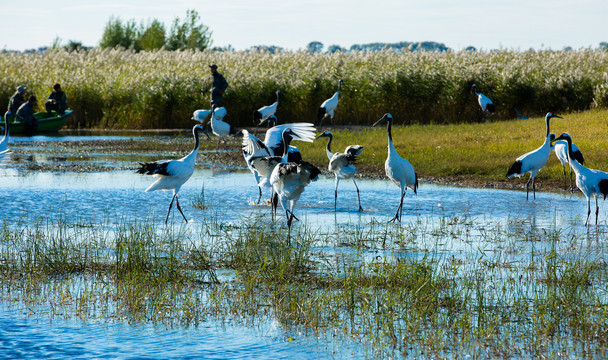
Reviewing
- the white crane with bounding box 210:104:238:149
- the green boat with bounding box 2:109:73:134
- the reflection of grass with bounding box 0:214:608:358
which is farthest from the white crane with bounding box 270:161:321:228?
the green boat with bounding box 2:109:73:134

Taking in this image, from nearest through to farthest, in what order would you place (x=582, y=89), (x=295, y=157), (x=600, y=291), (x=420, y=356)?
(x=420, y=356)
(x=600, y=291)
(x=295, y=157)
(x=582, y=89)

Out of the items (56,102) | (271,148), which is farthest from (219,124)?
(56,102)

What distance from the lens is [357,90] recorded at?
26875 mm

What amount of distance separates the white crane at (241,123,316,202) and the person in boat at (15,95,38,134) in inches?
495

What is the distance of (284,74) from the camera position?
28.0m

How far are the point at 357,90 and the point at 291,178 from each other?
17.8 m

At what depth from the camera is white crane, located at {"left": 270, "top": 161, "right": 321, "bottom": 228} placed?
904 centimetres

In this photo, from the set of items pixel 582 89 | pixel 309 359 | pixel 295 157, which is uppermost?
pixel 582 89

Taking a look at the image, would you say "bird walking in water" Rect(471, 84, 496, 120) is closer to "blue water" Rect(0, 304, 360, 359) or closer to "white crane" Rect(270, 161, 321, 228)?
"white crane" Rect(270, 161, 321, 228)

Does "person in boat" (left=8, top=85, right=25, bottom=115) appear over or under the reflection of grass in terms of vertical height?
over

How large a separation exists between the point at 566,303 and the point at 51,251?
514 cm

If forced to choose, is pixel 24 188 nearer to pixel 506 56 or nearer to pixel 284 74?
pixel 284 74

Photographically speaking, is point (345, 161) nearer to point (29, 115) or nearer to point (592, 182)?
point (592, 182)

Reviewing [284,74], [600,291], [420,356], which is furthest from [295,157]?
[284,74]
